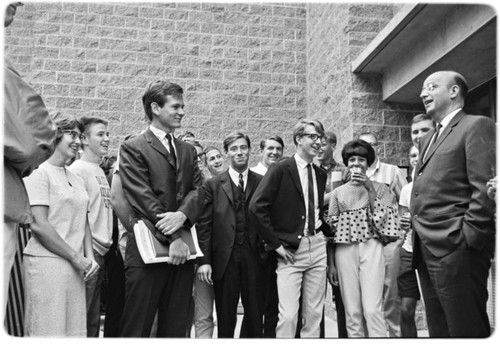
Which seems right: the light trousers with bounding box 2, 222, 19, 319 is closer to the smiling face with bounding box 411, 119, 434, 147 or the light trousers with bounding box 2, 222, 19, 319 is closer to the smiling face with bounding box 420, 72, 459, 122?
the smiling face with bounding box 420, 72, 459, 122

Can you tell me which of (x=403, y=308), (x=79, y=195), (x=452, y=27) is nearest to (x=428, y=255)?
(x=403, y=308)

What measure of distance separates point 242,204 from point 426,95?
64.6 inches

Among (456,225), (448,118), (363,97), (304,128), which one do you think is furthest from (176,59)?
(456,225)

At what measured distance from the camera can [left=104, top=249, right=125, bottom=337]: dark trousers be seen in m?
4.27

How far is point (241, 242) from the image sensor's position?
4.14m

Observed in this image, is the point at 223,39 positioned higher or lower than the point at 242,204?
higher

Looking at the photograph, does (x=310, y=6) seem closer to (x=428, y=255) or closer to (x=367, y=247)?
(x=367, y=247)

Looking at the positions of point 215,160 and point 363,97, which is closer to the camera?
point 215,160

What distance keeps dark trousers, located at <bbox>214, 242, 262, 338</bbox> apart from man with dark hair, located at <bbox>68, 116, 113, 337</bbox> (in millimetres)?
871

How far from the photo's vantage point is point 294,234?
12.9 feet

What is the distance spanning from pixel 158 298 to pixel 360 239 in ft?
5.41

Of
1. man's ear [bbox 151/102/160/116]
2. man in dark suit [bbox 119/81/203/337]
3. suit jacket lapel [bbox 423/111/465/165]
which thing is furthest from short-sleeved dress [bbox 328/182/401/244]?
man's ear [bbox 151/102/160/116]

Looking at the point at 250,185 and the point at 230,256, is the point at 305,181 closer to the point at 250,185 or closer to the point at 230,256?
the point at 250,185

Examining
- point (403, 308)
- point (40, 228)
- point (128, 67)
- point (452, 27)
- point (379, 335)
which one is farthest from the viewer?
point (128, 67)
